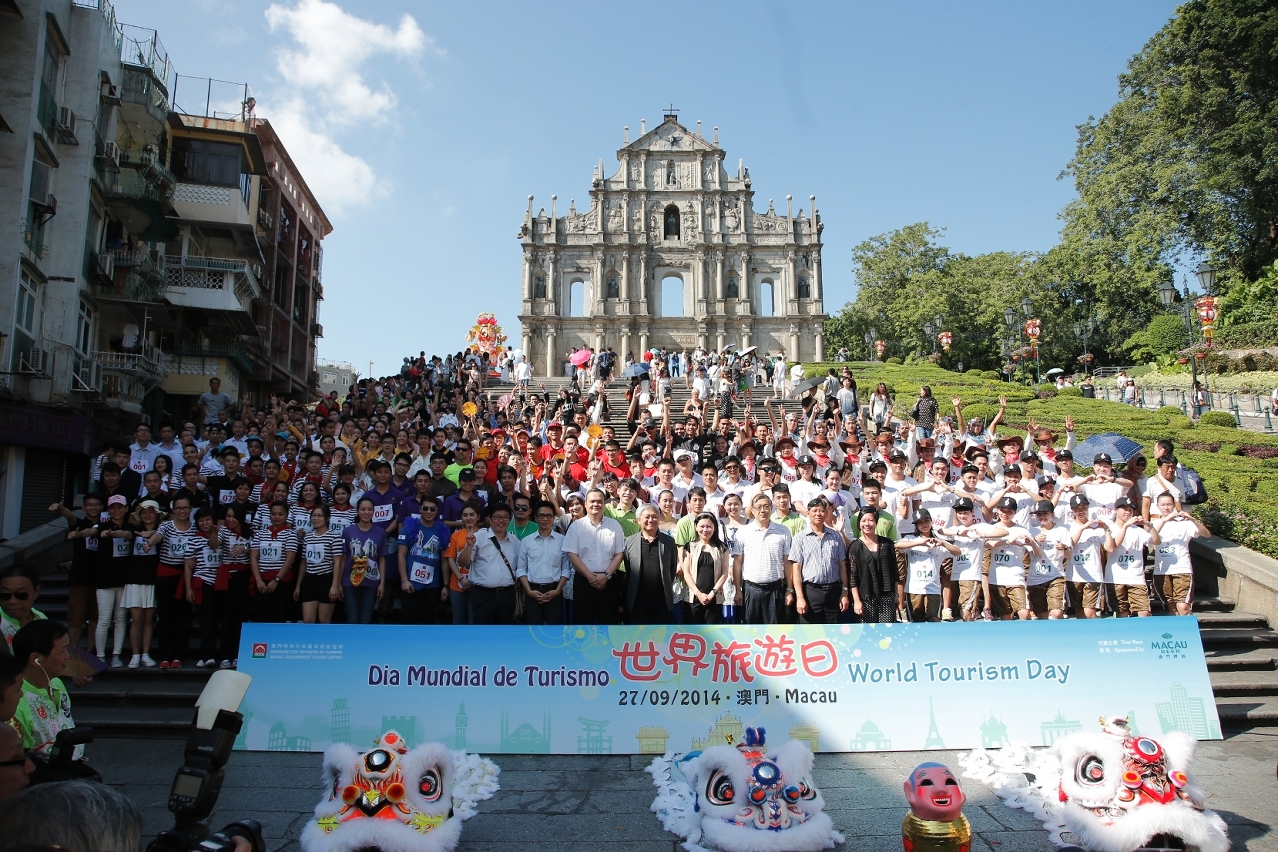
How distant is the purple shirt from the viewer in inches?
312

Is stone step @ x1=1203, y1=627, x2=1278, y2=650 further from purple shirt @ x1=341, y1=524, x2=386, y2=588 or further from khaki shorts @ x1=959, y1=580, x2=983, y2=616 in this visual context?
purple shirt @ x1=341, y1=524, x2=386, y2=588

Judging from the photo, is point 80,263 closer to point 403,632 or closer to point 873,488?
point 403,632

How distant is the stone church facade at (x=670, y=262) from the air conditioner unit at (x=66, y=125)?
1455 inches

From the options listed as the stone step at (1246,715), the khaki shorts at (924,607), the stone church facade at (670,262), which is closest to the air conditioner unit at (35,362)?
the khaki shorts at (924,607)

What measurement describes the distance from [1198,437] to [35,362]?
24328 mm

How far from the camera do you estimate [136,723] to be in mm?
6914

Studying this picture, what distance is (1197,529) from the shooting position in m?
8.34

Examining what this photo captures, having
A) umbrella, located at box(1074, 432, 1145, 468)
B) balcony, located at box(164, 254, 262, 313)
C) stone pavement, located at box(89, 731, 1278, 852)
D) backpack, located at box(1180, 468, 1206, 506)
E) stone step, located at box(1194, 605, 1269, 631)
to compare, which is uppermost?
balcony, located at box(164, 254, 262, 313)

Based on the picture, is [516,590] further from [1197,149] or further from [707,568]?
[1197,149]

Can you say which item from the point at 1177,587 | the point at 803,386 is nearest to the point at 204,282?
the point at 803,386

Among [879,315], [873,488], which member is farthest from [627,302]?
[873,488]

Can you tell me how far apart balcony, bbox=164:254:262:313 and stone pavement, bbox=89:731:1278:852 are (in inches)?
769

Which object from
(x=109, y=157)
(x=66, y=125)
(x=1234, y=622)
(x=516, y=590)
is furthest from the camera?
(x=109, y=157)

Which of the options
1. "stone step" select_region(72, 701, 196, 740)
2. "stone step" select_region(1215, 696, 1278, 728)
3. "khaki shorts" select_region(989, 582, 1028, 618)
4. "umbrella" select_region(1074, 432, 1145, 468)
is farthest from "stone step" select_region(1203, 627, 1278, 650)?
"stone step" select_region(72, 701, 196, 740)
